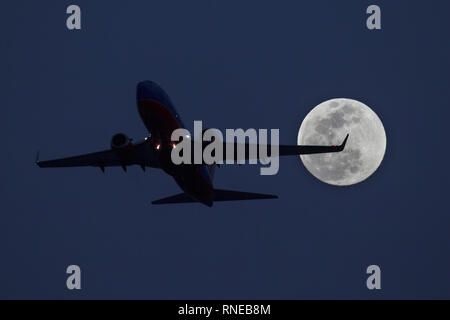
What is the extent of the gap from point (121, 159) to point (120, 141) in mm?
1458

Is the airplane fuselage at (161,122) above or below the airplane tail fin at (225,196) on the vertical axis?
above

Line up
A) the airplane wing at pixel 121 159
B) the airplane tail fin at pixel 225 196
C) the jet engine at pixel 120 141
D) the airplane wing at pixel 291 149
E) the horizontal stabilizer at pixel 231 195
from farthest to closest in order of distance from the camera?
1. the horizontal stabilizer at pixel 231 195
2. the airplane tail fin at pixel 225 196
3. the airplane wing at pixel 291 149
4. the airplane wing at pixel 121 159
5. the jet engine at pixel 120 141

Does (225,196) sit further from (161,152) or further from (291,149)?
(161,152)

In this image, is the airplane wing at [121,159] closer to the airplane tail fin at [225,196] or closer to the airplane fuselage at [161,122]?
the airplane fuselage at [161,122]

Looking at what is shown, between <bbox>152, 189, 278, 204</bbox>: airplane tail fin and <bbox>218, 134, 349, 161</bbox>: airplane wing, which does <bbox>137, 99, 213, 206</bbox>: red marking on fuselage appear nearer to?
<bbox>218, 134, 349, 161</bbox>: airplane wing

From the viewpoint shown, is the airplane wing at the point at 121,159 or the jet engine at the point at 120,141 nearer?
the jet engine at the point at 120,141

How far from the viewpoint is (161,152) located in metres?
53.1

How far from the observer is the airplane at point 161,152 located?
52.1 meters

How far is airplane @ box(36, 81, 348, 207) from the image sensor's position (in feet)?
171

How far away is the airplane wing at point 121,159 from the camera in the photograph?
5469cm

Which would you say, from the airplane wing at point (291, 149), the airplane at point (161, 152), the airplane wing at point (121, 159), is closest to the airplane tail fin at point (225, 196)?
the airplane at point (161, 152)

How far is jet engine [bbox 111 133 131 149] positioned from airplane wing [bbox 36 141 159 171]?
0.34 meters

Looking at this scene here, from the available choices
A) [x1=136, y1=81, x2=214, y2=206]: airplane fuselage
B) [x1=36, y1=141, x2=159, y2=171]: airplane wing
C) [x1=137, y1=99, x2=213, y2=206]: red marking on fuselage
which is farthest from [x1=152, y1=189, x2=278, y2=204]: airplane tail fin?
[x1=136, y1=81, x2=214, y2=206]: airplane fuselage

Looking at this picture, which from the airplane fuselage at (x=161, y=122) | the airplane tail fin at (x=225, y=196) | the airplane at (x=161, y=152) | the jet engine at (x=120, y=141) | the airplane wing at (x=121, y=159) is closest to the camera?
the airplane fuselage at (x=161, y=122)
